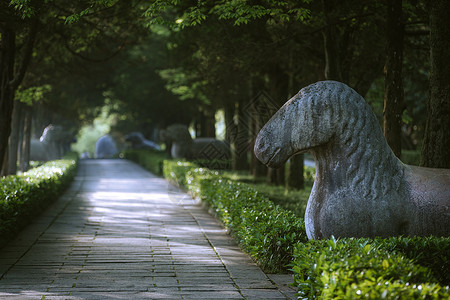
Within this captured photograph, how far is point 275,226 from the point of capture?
759 centimetres

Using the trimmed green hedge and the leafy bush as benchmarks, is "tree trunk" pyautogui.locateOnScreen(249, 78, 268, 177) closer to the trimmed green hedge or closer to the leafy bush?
the leafy bush

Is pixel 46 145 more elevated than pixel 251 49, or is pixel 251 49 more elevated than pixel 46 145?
pixel 251 49

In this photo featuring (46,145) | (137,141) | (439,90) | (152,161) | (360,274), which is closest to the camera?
(360,274)

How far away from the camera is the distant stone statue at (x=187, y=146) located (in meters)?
23.0

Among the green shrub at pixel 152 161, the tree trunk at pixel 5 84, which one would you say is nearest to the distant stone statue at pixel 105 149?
the green shrub at pixel 152 161

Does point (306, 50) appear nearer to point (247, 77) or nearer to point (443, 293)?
point (247, 77)

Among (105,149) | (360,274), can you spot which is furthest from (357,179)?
(105,149)

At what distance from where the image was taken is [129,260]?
7.95m

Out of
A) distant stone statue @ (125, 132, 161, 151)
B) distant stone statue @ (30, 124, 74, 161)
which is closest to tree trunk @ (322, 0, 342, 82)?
distant stone statue @ (30, 124, 74, 161)

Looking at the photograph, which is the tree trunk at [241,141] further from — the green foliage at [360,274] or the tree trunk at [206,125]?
the green foliage at [360,274]

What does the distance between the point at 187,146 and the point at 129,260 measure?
616 inches

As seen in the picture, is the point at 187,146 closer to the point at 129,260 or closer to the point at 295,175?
the point at 295,175

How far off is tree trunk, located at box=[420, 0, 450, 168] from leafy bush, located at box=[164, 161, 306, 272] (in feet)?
8.08

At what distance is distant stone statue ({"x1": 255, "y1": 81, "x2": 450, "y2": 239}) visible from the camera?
620cm
